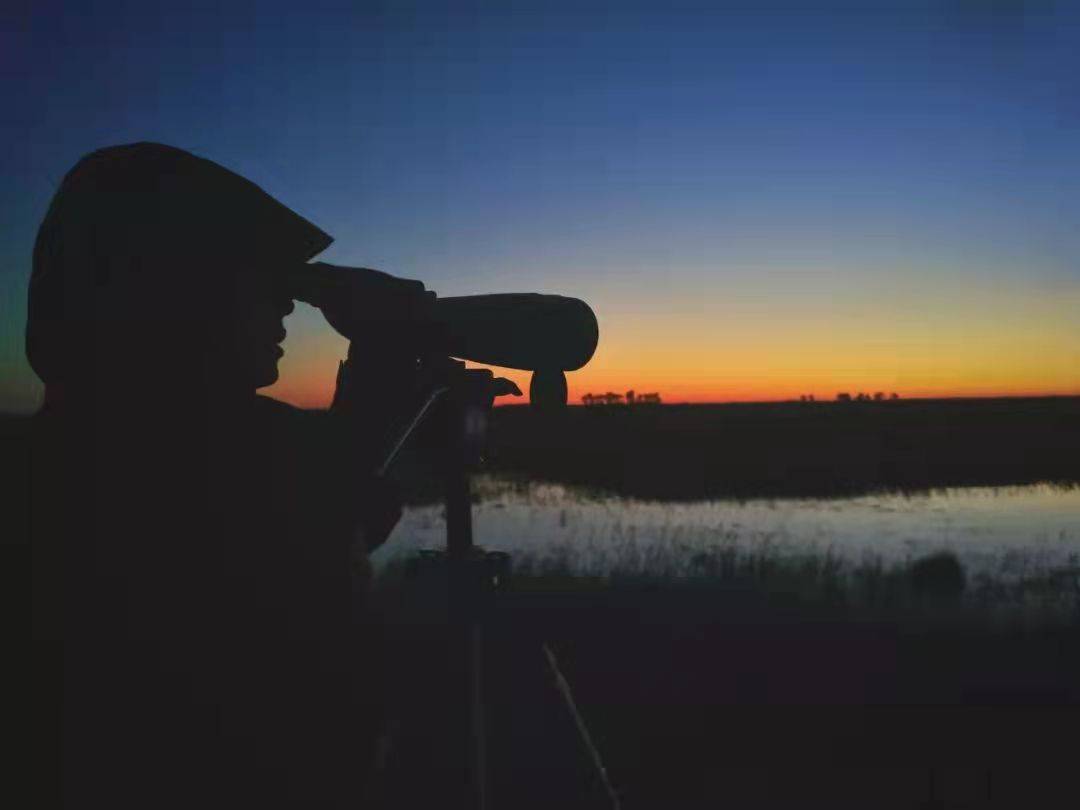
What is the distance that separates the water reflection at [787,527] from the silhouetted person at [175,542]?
29.4 ft

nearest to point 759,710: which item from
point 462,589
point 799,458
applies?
point 462,589

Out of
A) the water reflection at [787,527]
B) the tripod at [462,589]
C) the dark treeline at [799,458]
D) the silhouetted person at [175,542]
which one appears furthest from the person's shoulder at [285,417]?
the dark treeline at [799,458]

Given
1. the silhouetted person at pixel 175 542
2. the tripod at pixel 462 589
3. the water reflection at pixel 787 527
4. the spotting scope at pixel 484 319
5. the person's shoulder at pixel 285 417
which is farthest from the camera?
the water reflection at pixel 787 527

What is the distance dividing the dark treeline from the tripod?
11644mm

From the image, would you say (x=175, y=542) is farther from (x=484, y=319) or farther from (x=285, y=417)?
(x=484, y=319)

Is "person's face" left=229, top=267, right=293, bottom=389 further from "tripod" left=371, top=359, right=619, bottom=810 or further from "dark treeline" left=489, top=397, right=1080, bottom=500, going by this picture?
"dark treeline" left=489, top=397, right=1080, bottom=500

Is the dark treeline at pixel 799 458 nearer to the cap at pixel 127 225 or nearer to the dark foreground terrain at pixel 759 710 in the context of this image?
the dark foreground terrain at pixel 759 710

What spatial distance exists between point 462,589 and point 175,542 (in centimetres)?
69

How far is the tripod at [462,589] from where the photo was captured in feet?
4.91

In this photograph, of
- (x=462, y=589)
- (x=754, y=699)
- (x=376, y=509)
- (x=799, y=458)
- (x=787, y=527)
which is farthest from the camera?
(x=799, y=458)

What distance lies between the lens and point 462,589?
4.91 ft

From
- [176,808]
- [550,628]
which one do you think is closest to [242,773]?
[176,808]

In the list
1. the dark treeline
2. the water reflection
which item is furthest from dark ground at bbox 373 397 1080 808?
the dark treeline

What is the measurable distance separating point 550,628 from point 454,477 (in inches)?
196
